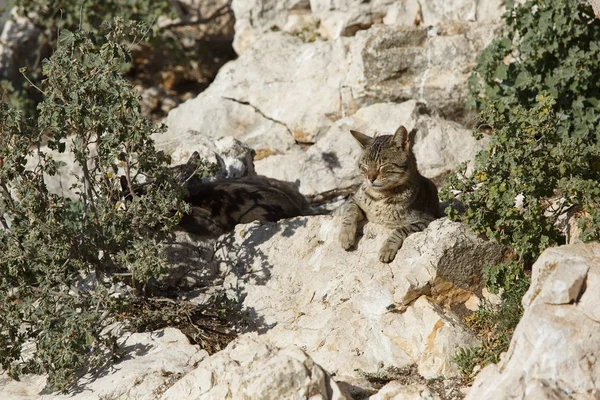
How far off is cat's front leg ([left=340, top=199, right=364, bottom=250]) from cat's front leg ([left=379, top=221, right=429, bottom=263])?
1.08ft

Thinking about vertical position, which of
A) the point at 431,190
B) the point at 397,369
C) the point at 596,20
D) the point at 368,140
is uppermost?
the point at 596,20

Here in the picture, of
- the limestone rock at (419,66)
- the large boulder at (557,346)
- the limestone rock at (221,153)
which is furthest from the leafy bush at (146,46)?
the large boulder at (557,346)

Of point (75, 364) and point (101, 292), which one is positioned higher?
point (101, 292)

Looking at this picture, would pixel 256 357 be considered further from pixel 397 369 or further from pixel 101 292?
pixel 101 292

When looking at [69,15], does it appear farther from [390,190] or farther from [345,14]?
[390,190]

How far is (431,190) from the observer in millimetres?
7516

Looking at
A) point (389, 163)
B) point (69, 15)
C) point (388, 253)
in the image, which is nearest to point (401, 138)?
point (389, 163)

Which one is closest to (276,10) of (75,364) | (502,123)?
(502,123)

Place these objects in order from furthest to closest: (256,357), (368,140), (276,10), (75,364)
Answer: (276,10) < (368,140) < (75,364) < (256,357)

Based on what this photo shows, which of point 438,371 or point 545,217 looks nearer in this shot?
point 438,371

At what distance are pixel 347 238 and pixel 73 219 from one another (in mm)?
2417

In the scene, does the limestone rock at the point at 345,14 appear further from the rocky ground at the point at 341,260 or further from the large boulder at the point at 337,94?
the large boulder at the point at 337,94

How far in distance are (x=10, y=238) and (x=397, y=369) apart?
131 inches

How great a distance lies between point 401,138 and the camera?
7027 mm
